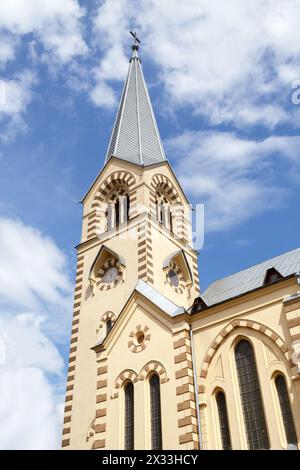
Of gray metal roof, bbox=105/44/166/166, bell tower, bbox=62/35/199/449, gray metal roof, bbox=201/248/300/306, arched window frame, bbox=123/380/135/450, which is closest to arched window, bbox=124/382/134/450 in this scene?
arched window frame, bbox=123/380/135/450

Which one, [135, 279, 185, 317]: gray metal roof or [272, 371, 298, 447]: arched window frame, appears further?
[135, 279, 185, 317]: gray metal roof

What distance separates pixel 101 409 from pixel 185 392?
13.5 feet

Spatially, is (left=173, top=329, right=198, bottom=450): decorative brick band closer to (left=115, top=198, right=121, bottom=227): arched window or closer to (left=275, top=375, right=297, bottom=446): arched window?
(left=275, top=375, right=297, bottom=446): arched window

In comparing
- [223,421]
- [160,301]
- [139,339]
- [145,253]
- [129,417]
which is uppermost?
[145,253]

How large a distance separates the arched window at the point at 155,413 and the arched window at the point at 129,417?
0.96 m

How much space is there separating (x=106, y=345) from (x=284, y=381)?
808 cm

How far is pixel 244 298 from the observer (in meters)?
18.5

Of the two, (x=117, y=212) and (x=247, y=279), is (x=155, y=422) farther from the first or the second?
(x=117, y=212)

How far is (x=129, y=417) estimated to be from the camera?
62.3 feet

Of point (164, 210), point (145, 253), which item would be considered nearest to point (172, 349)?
point (145, 253)

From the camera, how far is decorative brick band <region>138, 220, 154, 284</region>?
82.6ft

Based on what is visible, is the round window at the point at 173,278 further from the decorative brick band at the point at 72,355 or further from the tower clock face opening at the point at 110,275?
the decorative brick band at the point at 72,355

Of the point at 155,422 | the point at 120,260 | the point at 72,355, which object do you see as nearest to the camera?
the point at 155,422

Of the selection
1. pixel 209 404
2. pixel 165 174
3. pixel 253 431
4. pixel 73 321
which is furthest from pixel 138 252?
pixel 253 431
